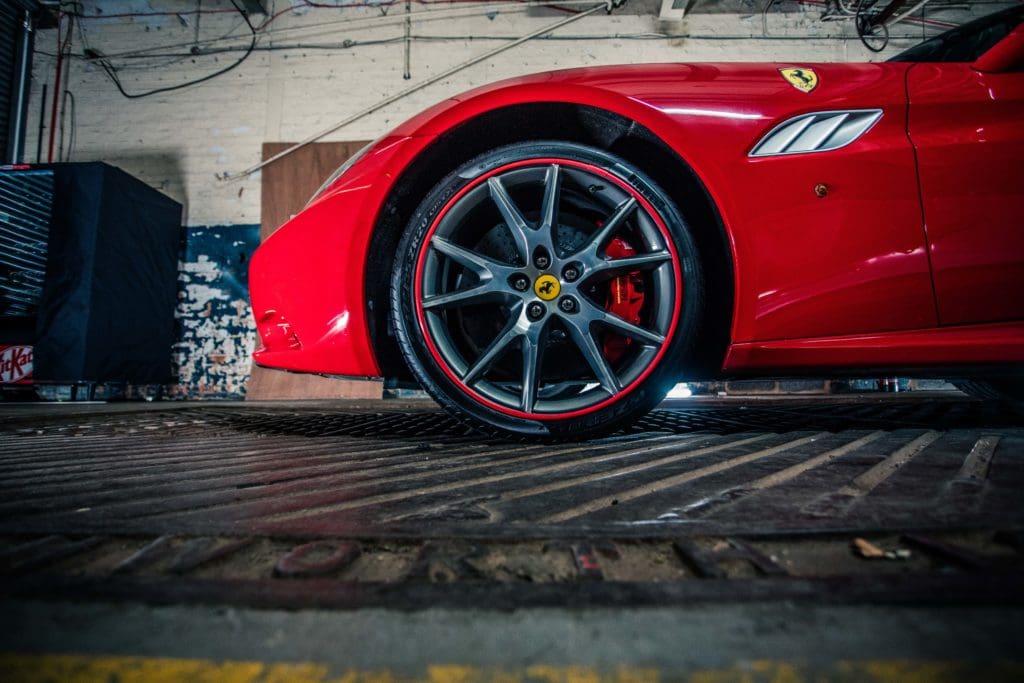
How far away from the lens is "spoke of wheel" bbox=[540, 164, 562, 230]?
50.9 inches

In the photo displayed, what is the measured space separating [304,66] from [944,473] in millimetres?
7206

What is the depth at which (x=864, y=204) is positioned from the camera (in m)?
1.19

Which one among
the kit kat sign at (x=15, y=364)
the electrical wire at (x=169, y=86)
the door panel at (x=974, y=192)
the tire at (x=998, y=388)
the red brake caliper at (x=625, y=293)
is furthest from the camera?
the electrical wire at (x=169, y=86)

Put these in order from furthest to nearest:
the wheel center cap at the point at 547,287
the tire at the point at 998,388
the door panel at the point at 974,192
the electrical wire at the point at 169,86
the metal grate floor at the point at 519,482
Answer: the electrical wire at the point at 169,86 < the tire at the point at 998,388 < the wheel center cap at the point at 547,287 < the door panel at the point at 974,192 < the metal grate floor at the point at 519,482

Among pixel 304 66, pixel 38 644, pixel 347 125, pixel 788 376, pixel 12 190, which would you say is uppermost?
pixel 304 66

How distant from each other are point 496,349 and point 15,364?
610 centimetres

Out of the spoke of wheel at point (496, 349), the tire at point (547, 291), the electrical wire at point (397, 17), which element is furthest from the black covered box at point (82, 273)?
the spoke of wheel at point (496, 349)

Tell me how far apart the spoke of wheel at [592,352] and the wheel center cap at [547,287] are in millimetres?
74

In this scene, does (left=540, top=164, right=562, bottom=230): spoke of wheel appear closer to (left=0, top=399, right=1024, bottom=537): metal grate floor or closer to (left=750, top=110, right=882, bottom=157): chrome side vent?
(left=750, top=110, right=882, bottom=157): chrome side vent

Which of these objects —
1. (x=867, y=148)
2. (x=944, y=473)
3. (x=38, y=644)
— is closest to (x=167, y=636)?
(x=38, y=644)

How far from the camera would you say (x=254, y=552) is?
1.86ft

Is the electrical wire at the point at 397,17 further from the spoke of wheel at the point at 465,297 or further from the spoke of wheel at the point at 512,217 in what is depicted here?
the spoke of wheel at the point at 465,297

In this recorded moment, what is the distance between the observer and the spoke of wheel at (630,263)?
49.5 inches

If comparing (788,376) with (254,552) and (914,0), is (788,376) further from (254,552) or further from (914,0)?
(914,0)
